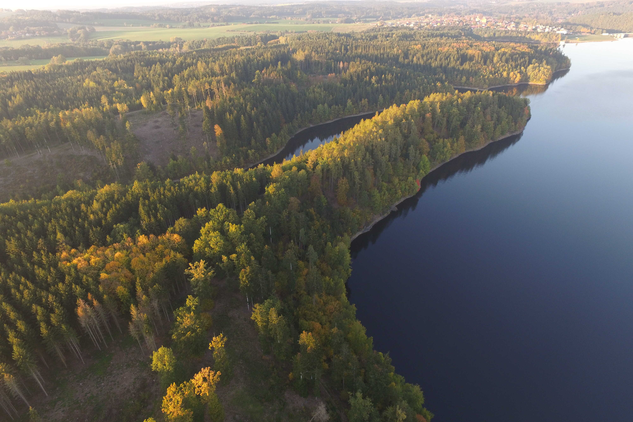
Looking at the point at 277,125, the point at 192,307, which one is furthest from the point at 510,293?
the point at 277,125

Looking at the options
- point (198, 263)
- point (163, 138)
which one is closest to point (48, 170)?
point (163, 138)

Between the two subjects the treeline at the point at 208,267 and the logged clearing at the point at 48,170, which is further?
the logged clearing at the point at 48,170

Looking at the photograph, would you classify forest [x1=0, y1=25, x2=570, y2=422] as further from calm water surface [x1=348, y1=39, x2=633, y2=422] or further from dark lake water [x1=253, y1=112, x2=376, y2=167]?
dark lake water [x1=253, y1=112, x2=376, y2=167]

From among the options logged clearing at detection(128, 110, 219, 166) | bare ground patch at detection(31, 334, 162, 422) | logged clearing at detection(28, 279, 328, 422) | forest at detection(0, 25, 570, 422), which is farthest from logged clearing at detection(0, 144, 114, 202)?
logged clearing at detection(28, 279, 328, 422)

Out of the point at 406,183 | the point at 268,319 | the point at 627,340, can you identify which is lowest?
the point at 627,340

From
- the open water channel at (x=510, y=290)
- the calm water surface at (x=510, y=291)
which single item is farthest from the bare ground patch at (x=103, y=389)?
the open water channel at (x=510, y=290)

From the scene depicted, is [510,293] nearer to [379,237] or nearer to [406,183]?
[379,237]

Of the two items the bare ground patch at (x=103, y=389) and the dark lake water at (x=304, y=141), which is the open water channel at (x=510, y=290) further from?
the dark lake water at (x=304, y=141)
